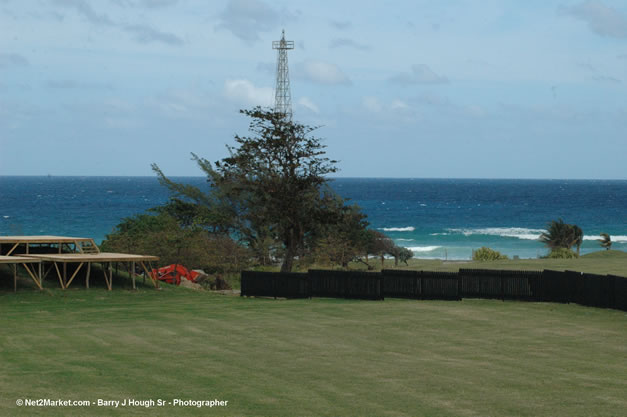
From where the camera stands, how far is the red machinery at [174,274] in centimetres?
4325

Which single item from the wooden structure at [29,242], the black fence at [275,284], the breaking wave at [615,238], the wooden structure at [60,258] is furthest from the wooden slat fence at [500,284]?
the breaking wave at [615,238]

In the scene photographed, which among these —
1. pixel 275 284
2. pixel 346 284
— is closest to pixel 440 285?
pixel 346 284

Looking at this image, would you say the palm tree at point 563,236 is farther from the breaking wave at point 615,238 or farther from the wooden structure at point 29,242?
the breaking wave at point 615,238

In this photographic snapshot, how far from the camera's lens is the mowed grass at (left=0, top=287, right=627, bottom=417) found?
13.5 meters

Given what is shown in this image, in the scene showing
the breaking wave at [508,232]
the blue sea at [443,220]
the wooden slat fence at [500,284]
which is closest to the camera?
the wooden slat fence at [500,284]

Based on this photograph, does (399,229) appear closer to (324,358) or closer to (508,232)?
(508,232)

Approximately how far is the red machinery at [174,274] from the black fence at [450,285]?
28.9ft

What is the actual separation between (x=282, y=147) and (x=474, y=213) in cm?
12746

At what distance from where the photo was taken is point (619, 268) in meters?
40.7

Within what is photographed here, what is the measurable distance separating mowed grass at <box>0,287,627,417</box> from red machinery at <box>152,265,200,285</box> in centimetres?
1218

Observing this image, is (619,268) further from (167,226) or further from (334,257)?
(167,226)

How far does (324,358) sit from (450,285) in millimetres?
15598

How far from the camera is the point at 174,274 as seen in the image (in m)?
43.9

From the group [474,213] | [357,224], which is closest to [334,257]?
[357,224]
